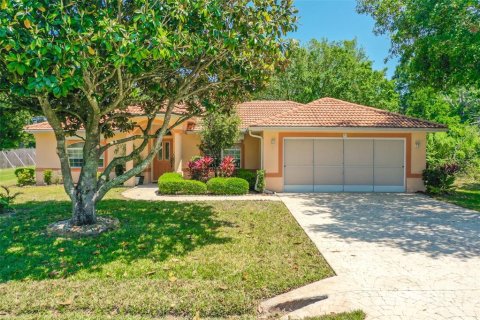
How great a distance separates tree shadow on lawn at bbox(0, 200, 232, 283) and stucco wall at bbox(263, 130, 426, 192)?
5259mm

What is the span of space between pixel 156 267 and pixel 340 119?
12557 mm

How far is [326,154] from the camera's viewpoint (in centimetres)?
1539

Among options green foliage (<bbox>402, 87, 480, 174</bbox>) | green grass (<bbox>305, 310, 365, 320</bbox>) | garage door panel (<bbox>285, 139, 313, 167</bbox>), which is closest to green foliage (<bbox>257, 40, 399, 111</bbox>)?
green foliage (<bbox>402, 87, 480, 174</bbox>)

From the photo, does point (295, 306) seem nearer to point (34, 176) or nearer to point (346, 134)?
point (346, 134)

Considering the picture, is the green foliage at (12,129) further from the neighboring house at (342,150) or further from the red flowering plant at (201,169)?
the red flowering plant at (201,169)

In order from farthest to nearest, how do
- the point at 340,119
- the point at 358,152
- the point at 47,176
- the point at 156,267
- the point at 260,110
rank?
the point at 260,110
the point at 47,176
the point at 358,152
the point at 340,119
the point at 156,267

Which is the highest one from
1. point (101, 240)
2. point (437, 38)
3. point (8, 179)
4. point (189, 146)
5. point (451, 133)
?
point (437, 38)

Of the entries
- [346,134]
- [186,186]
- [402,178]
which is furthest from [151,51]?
[402,178]

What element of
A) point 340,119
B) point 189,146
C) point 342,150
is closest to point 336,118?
point 340,119

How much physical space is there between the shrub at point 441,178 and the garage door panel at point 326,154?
4187mm

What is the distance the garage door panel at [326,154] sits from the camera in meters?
15.4

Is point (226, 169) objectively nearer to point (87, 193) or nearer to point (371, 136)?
point (371, 136)

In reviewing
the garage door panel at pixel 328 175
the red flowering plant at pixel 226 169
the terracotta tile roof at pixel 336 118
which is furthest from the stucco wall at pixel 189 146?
the garage door panel at pixel 328 175

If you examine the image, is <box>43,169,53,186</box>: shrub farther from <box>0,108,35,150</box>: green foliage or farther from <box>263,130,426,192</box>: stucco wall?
<box>263,130,426,192</box>: stucco wall
